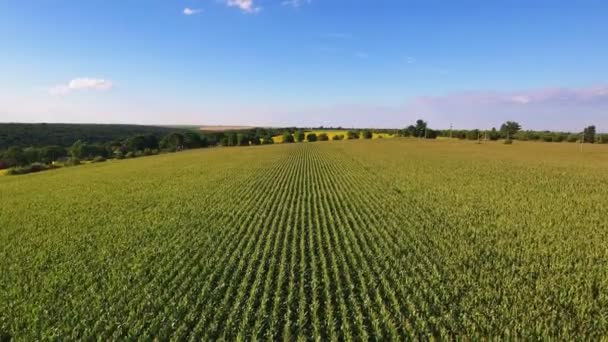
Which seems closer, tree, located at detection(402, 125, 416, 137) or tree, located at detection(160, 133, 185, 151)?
tree, located at detection(160, 133, 185, 151)

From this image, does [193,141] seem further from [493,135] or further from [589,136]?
[589,136]

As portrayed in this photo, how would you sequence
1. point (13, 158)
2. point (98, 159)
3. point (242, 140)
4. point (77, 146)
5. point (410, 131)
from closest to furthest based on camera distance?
point (13, 158), point (98, 159), point (77, 146), point (242, 140), point (410, 131)

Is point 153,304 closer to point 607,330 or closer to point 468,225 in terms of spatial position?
point 607,330

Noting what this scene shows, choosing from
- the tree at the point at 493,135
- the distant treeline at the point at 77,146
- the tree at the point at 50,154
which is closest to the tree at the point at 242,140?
the distant treeline at the point at 77,146

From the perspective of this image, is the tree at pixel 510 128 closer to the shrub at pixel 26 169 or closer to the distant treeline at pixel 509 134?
the distant treeline at pixel 509 134

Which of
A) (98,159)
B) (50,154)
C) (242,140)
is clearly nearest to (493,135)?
(242,140)

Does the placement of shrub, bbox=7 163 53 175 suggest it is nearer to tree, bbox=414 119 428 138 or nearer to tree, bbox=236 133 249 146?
tree, bbox=236 133 249 146

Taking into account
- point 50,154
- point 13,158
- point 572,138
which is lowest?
point 13,158

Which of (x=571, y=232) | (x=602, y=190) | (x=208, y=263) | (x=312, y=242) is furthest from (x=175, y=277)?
(x=602, y=190)

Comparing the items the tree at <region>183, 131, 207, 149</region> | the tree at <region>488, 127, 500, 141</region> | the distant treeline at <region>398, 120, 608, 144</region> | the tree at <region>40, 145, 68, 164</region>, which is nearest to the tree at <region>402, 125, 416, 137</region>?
the distant treeline at <region>398, 120, 608, 144</region>
